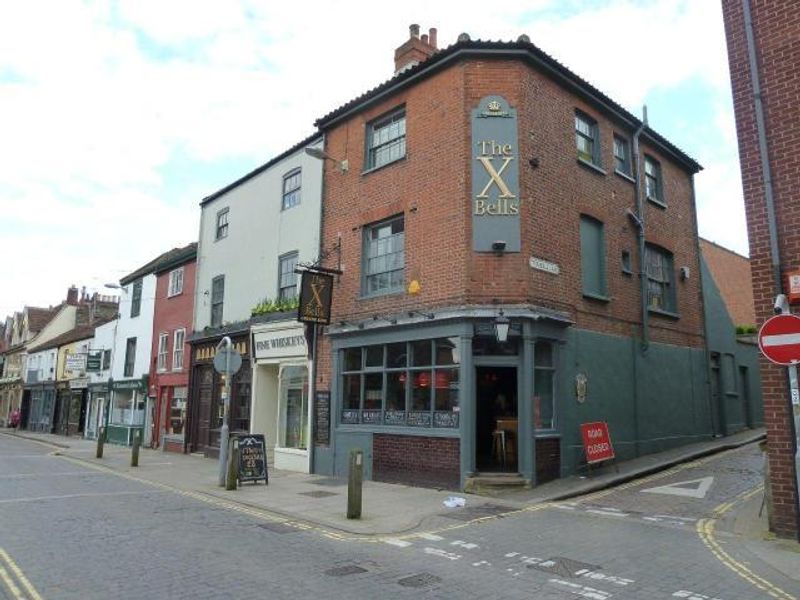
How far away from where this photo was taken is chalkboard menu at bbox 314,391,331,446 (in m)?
15.7

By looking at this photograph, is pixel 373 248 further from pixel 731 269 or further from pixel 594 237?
pixel 731 269

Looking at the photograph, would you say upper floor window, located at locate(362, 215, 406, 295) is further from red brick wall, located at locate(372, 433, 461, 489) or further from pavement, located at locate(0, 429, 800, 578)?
pavement, located at locate(0, 429, 800, 578)

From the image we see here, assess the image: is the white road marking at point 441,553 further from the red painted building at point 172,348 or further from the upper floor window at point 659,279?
the red painted building at point 172,348

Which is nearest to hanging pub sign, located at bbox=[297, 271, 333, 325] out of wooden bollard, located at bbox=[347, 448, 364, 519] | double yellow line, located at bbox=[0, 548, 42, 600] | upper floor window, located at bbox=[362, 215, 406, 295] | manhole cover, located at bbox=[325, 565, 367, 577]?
upper floor window, located at bbox=[362, 215, 406, 295]

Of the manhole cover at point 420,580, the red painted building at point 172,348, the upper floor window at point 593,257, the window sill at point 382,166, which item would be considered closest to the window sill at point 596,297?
the upper floor window at point 593,257

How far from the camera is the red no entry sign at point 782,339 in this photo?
753 centimetres

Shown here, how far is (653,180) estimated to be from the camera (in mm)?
18406

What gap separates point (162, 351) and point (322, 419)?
13.0 m

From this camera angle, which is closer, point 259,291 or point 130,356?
point 259,291

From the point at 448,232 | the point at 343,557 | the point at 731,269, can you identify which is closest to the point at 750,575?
the point at 343,557

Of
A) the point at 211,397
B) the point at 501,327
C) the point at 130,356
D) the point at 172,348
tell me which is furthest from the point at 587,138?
the point at 130,356

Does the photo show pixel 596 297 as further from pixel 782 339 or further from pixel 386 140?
pixel 782 339

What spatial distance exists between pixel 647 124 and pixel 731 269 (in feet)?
44.3

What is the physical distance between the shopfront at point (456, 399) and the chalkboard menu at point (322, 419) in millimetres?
567
